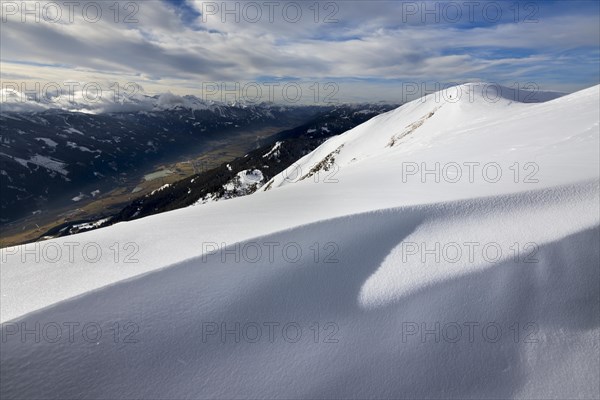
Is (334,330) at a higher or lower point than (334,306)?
lower

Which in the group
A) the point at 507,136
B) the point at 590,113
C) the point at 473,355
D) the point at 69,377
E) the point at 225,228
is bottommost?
the point at 473,355

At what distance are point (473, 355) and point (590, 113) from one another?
16065 mm

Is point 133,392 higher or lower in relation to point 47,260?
lower

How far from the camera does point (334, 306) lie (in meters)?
5.45

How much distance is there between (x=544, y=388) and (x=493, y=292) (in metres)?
1.54

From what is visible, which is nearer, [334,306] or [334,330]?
[334,330]

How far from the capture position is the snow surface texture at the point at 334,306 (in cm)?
445

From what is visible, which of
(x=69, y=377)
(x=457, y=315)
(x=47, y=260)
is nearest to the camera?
(x=69, y=377)

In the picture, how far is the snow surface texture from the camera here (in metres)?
4.45

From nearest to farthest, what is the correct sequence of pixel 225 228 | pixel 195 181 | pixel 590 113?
pixel 225 228
pixel 590 113
pixel 195 181

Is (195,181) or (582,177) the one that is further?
(195,181)

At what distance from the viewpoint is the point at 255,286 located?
5590 millimetres

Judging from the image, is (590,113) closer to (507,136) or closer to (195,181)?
(507,136)

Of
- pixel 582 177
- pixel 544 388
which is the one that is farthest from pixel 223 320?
pixel 582 177
